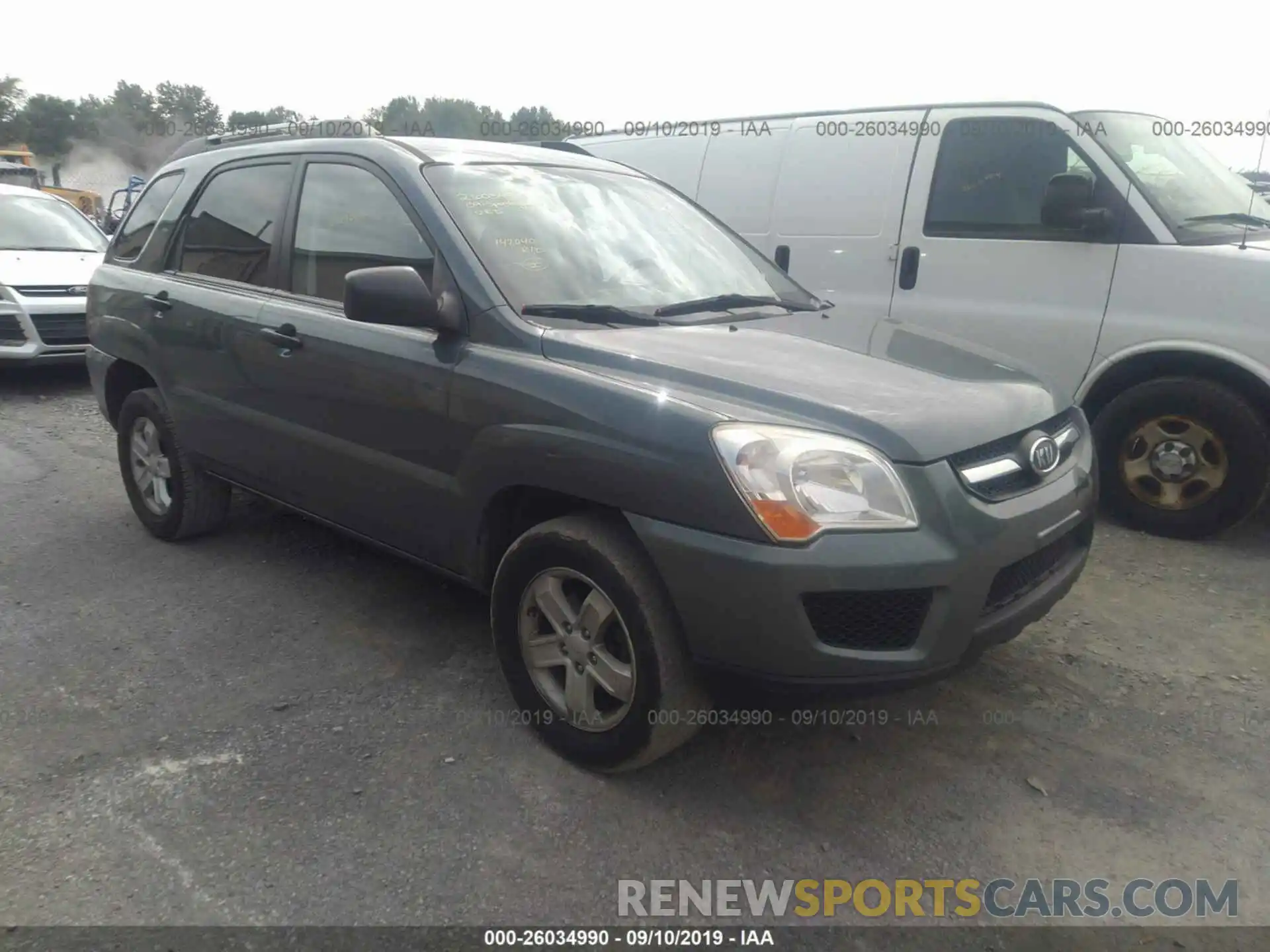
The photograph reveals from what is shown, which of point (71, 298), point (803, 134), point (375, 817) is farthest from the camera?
point (71, 298)

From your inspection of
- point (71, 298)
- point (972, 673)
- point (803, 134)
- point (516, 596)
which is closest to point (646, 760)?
point (516, 596)

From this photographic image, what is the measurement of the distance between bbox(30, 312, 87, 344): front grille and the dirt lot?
4940 mm

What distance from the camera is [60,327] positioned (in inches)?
315

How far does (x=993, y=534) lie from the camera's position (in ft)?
7.57

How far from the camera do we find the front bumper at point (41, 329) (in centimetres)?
778

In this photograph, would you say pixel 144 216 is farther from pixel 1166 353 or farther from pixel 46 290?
pixel 1166 353

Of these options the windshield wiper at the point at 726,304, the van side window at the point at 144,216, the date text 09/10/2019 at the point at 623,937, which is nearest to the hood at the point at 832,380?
the windshield wiper at the point at 726,304

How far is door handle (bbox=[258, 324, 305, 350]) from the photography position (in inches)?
132

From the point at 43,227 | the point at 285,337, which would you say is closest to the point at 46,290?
the point at 43,227

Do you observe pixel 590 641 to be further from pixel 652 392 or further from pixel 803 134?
pixel 803 134

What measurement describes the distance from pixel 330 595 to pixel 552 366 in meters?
1.81

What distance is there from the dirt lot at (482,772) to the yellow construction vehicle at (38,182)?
1741 cm

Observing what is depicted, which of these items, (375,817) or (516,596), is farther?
(516,596)

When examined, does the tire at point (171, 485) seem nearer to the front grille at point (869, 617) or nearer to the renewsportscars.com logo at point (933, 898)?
the renewsportscars.com logo at point (933, 898)
